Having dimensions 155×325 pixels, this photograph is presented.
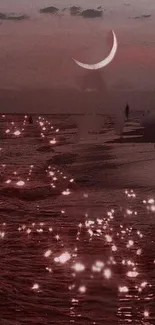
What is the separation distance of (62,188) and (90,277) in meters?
14.9

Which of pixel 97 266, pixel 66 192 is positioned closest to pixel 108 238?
pixel 97 266

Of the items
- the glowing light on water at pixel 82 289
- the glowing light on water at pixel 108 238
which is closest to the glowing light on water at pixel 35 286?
the glowing light on water at pixel 82 289

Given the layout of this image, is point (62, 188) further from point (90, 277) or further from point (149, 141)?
point (149, 141)

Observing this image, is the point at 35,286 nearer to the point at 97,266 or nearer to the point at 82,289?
the point at 82,289

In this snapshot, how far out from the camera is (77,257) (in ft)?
51.9

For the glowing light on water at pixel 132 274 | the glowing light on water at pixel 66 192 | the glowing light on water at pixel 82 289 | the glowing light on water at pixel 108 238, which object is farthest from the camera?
the glowing light on water at pixel 66 192

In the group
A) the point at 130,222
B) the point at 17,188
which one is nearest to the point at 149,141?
the point at 17,188

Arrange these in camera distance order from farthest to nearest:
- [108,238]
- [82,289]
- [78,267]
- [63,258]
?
[108,238] < [63,258] < [78,267] < [82,289]

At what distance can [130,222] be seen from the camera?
20125mm

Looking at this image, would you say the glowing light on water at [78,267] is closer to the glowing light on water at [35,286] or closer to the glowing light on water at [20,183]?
the glowing light on water at [35,286]

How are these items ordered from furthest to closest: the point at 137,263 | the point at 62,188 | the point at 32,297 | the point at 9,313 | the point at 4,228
Result: the point at 62,188 < the point at 4,228 < the point at 137,263 < the point at 32,297 < the point at 9,313

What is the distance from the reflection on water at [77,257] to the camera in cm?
1204

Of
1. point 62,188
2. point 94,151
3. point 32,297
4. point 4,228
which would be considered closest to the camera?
point 32,297

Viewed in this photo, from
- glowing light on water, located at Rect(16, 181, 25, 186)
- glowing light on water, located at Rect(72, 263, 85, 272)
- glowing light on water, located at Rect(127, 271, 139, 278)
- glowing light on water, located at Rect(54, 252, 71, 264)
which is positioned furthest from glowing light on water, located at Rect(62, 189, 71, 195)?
glowing light on water, located at Rect(127, 271, 139, 278)
